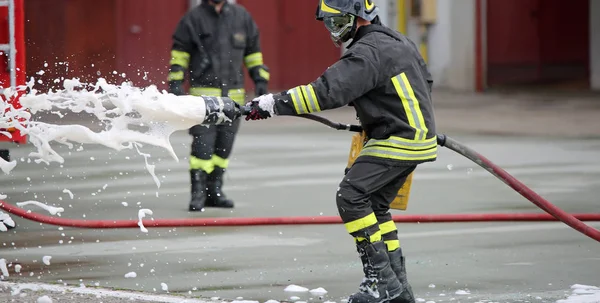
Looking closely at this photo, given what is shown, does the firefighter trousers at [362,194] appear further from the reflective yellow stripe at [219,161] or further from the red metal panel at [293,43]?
the red metal panel at [293,43]

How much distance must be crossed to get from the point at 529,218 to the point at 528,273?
3.46 ft

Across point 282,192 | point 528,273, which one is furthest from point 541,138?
point 528,273

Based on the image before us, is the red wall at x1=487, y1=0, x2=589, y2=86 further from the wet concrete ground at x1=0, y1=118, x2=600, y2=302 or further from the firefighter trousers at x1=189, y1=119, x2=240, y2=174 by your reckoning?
the firefighter trousers at x1=189, y1=119, x2=240, y2=174

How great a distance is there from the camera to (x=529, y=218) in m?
7.81

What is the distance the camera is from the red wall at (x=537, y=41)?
2278cm

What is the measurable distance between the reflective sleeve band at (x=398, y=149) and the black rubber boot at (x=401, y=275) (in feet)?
1.81

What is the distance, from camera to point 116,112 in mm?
5887

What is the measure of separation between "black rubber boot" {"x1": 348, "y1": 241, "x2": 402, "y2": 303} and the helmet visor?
1023mm

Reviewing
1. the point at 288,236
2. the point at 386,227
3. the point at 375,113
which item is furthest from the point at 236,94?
the point at 375,113

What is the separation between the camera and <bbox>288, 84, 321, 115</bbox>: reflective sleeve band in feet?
17.9

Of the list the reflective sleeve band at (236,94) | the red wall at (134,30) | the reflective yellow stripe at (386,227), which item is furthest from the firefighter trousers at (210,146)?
the red wall at (134,30)

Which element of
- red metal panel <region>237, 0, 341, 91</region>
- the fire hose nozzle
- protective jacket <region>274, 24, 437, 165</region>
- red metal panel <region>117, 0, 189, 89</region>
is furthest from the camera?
red metal panel <region>237, 0, 341, 91</region>

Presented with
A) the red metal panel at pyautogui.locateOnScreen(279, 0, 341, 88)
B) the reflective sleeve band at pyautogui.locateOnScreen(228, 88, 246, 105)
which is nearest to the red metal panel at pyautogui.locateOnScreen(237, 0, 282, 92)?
the red metal panel at pyautogui.locateOnScreen(279, 0, 341, 88)

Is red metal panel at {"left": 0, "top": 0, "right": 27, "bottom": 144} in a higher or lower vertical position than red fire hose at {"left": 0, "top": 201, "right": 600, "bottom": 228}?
higher
